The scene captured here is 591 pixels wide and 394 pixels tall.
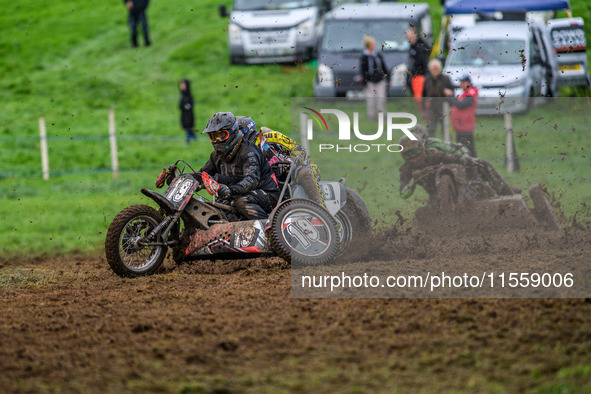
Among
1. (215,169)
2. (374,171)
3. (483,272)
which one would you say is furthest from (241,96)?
(483,272)

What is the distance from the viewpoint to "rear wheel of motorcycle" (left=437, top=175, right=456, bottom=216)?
1078 cm

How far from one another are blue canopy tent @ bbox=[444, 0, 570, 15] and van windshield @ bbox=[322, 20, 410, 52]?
1567 mm

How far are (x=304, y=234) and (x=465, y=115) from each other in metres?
5.68

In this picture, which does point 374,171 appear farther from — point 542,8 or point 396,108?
point 542,8

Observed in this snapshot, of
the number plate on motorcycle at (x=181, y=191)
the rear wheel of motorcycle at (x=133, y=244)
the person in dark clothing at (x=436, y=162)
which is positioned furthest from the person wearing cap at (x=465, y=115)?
the rear wheel of motorcycle at (x=133, y=244)

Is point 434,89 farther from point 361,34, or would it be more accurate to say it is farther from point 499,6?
point 361,34

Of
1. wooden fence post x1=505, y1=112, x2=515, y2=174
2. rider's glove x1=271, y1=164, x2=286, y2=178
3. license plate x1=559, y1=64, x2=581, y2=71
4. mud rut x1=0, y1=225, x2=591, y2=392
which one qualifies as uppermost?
license plate x1=559, y1=64, x2=581, y2=71

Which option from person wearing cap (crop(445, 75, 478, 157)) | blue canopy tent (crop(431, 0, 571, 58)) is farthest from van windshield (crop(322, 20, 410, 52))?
person wearing cap (crop(445, 75, 478, 157))

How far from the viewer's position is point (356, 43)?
22156mm

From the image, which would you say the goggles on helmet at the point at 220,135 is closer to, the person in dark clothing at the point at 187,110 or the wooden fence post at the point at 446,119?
the wooden fence post at the point at 446,119

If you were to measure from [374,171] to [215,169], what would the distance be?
5.98 metres

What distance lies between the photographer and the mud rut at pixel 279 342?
16.1 ft

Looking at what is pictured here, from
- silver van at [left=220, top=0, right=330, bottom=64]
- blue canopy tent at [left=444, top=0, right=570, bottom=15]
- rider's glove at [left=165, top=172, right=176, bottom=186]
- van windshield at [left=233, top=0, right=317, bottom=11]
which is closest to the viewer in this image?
rider's glove at [left=165, top=172, right=176, bottom=186]

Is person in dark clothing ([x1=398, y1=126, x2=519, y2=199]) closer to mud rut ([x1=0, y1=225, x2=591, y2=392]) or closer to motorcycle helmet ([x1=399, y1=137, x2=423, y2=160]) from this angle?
motorcycle helmet ([x1=399, y1=137, x2=423, y2=160])
